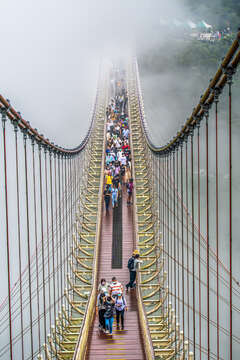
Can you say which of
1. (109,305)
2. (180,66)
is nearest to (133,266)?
(109,305)

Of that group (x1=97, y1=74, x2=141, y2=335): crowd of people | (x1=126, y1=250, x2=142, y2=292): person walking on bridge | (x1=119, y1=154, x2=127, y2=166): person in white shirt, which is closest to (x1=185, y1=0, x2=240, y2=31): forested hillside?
(x1=97, y1=74, x2=141, y2=335): crowd of people

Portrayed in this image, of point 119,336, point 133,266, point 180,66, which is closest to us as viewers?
point 119,336

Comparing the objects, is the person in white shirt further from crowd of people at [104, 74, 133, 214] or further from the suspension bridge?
the suspension bridge

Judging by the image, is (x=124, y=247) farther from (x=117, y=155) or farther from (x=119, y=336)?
(x=117, y=155)

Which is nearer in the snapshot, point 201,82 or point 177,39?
point 201,82

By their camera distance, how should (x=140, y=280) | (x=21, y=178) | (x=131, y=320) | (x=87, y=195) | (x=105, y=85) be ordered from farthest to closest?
(x=21, y=178), (x=105, y=85), (x=87, y=195), (x=140, y=280), (x=131, y=320)

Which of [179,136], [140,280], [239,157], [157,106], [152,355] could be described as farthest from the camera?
[157,106]

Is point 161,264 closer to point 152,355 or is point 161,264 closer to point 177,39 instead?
point 152,355

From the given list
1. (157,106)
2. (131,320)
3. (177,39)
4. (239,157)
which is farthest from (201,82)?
(131,320)

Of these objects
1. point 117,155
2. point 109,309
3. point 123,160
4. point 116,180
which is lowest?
point 109,309
